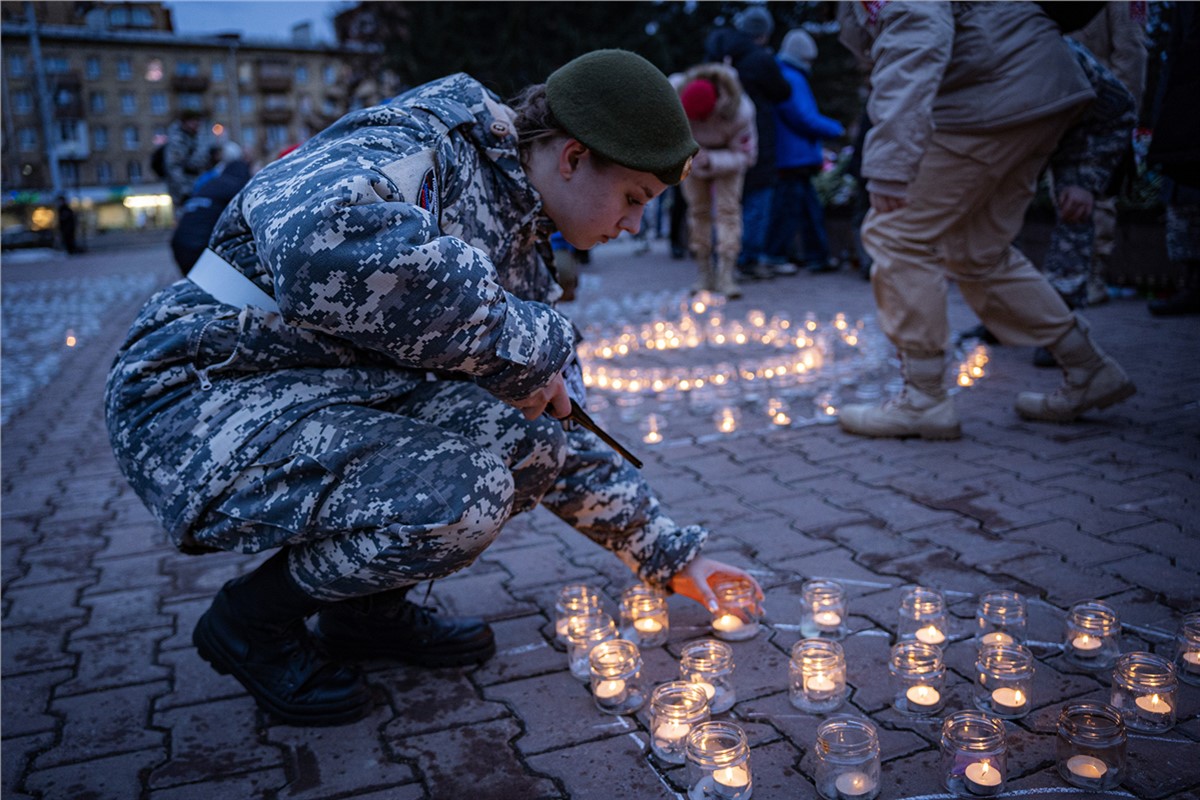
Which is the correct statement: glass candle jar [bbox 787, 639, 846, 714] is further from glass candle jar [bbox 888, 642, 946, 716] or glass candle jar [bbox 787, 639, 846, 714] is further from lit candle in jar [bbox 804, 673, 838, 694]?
glass candle jar [bbox 888, 642, 946, 716]

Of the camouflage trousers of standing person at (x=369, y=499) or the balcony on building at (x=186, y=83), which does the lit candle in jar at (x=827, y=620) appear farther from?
the balcony on building at (x=186, y=83)

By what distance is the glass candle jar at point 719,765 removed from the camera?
6.21 feet

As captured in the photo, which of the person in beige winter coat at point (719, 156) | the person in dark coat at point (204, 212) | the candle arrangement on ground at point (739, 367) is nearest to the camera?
the candle arrangement on ground at point (739, 367)

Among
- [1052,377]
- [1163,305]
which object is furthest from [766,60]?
[1052,377]

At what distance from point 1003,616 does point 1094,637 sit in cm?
21

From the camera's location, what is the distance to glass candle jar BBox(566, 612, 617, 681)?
2510 millimetres

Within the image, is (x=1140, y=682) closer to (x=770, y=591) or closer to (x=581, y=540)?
(x=770, y=591)

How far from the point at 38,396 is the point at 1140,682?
23.5 feet

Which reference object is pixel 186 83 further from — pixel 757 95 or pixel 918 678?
pixel 918 678

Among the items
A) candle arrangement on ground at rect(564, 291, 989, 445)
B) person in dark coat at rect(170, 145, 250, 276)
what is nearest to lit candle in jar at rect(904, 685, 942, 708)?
candle arrangement on ground at rect(564, 291, 989, 445)

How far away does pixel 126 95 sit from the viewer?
110ft

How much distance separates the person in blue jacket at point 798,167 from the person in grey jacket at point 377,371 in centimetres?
810

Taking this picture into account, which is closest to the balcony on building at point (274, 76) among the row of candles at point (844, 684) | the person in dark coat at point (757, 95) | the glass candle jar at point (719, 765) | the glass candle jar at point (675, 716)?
the person in dark coat at point (757, 95)

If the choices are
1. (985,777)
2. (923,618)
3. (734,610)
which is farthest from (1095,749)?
(734,610)
